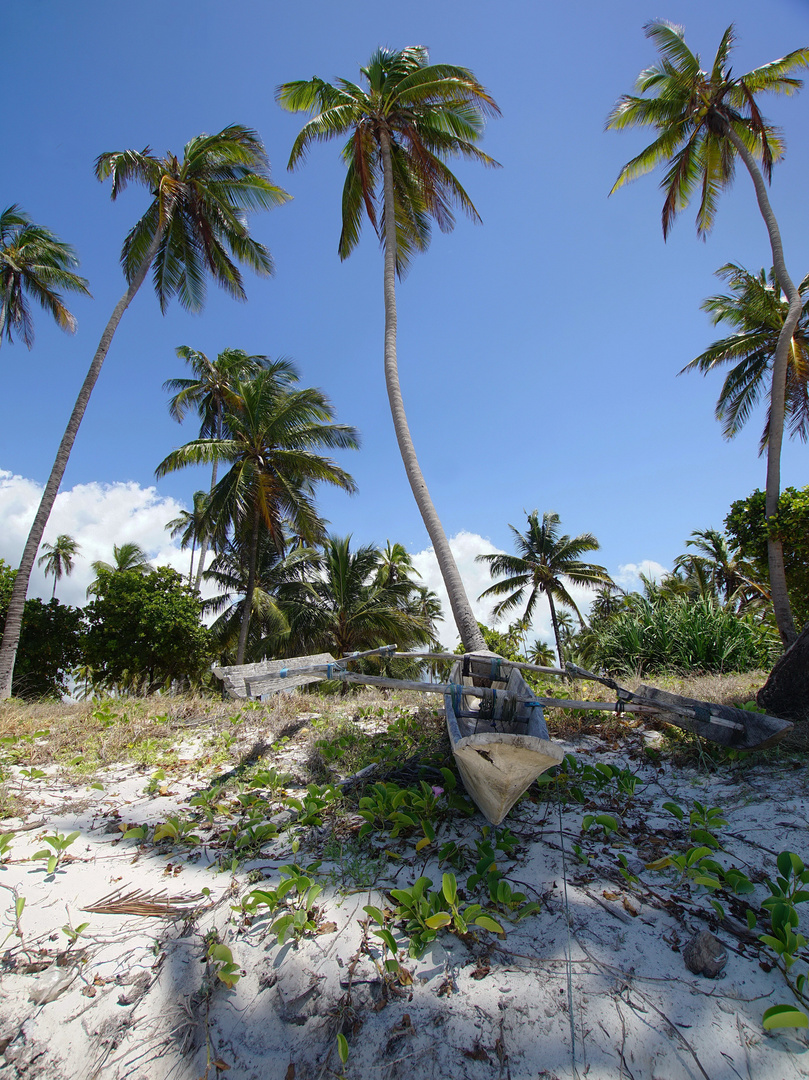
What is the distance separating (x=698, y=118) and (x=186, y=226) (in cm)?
1201

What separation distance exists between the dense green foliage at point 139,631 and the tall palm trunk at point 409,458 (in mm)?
8845

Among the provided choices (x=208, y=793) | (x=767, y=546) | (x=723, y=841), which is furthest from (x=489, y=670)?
(x=767, y=546)

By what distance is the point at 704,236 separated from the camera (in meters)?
11.4

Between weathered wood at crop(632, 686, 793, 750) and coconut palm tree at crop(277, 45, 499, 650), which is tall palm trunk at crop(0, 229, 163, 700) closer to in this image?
coconut palm tree at crop(277, 45, 499, 650)

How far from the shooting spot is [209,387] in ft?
62.2

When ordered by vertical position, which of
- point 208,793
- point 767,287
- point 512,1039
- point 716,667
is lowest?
point 512,1039

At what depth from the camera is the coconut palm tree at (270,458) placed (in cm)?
1482

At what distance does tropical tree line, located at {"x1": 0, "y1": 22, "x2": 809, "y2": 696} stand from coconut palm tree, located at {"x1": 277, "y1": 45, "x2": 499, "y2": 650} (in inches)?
1.1

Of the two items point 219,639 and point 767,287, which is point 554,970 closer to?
point 767,287

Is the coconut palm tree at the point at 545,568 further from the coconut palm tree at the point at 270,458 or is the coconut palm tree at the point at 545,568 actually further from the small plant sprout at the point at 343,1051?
the small plant sprout at the point at 343,1051

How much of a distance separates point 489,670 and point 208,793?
9.20ft

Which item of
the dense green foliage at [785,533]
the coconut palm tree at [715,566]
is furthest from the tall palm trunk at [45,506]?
the coconut palm tree at [715,566]

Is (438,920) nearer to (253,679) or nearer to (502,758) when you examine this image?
(502,758)

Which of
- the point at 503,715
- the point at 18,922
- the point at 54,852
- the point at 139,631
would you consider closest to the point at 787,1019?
the point at 503,715
